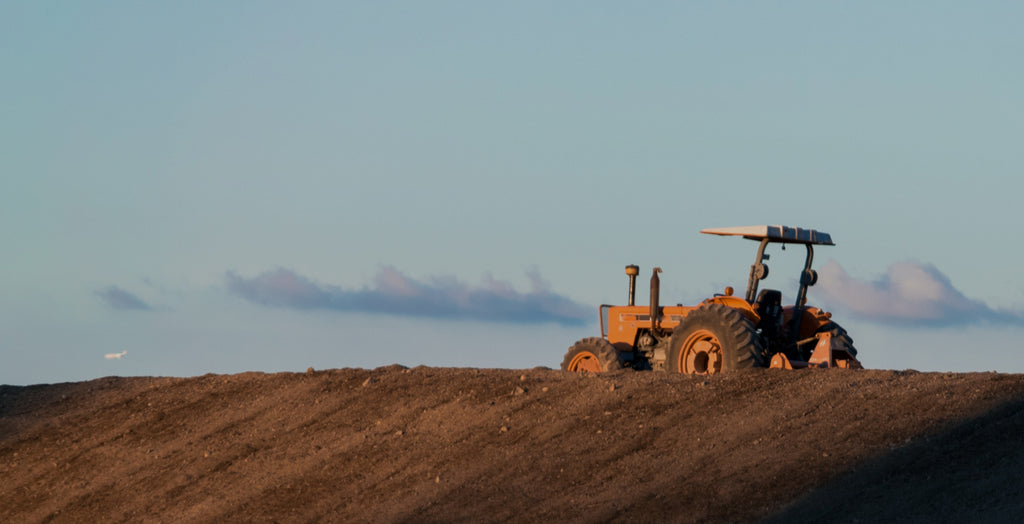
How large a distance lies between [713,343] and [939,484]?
6.12 meters

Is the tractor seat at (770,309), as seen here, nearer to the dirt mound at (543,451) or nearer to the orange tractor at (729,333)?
the orange tractor at (729,333)

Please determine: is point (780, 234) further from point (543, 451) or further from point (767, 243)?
point (543, 451)

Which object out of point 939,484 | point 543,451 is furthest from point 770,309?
point 939,484

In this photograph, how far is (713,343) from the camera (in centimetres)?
1662

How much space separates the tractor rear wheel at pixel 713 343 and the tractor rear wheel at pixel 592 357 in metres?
1.11

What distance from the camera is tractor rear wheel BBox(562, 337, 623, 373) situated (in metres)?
18.0

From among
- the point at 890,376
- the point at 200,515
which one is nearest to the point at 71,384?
the point at 200,515

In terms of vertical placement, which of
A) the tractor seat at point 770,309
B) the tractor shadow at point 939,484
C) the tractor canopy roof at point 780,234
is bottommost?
the tractor shadow at point 939,484

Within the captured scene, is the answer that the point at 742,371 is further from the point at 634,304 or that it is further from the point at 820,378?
the point at 634,304

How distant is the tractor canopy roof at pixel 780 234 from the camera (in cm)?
1722

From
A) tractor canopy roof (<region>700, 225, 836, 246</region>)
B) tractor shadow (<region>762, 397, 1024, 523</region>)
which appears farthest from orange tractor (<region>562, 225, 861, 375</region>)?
tractor shadow (<region>762, 397, 1024, 523</region>)

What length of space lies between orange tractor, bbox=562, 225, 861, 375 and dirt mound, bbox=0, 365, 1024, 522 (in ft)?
3.60

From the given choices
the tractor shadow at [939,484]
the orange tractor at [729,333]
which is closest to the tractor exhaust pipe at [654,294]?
the orange tractor at [729,333]

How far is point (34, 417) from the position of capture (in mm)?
20906
